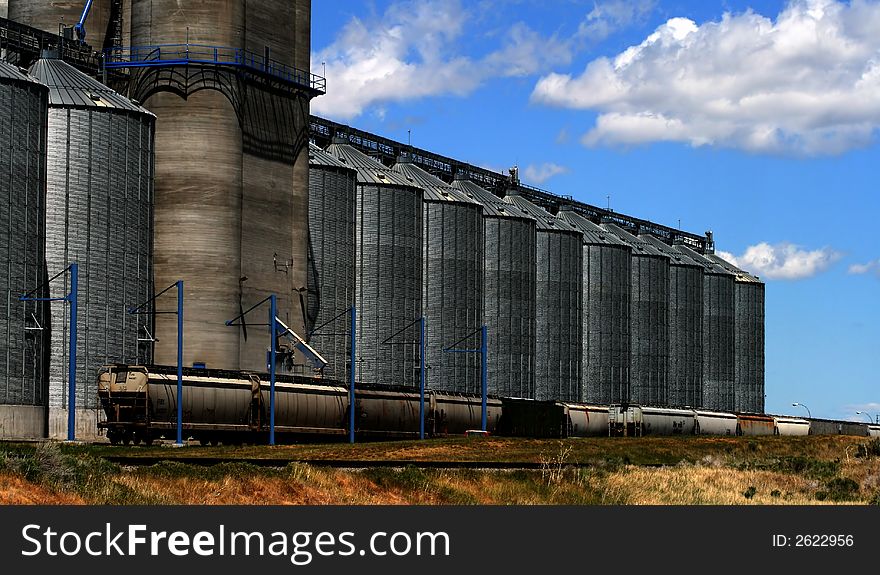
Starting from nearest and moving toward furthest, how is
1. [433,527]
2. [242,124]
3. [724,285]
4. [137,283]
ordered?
[433,527], [137,283], [242,124], [724,285]

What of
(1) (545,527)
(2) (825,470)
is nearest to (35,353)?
(2) (825,470)

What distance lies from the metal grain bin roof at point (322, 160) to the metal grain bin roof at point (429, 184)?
9.26 metres

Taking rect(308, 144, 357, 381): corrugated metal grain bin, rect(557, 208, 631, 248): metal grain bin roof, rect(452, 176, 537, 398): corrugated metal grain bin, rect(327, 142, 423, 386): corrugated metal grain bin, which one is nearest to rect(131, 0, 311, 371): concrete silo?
rect(308, 144, 357, 381): corrugated metal grain bin

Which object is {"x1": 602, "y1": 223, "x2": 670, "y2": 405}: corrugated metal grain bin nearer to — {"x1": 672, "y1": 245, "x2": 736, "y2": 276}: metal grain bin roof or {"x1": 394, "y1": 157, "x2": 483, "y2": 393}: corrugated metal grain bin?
{"x1": 672, "y1": 245, "x2": 736, "y2": 276}: metal grain bin roof

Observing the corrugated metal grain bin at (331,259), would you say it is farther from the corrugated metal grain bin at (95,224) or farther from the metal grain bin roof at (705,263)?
the metal grain bin roof at (705,263)

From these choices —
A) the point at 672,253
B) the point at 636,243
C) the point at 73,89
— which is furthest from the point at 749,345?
the point at 73,89

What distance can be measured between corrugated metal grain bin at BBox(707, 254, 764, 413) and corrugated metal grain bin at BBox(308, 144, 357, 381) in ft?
237

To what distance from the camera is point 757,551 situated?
23656 mm

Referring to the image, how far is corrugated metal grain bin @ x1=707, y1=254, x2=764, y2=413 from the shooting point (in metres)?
163

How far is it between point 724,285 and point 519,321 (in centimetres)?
4901

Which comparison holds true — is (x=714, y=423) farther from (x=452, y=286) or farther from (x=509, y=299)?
(x=452, y=286)

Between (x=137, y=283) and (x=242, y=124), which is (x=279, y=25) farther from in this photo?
(x=137, y=283)

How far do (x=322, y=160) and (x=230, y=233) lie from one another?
1649 cm

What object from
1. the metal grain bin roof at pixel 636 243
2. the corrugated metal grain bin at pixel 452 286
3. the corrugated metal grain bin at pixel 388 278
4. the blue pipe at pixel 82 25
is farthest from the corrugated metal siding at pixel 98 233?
the metal grain bin roof at pixel 636 243
